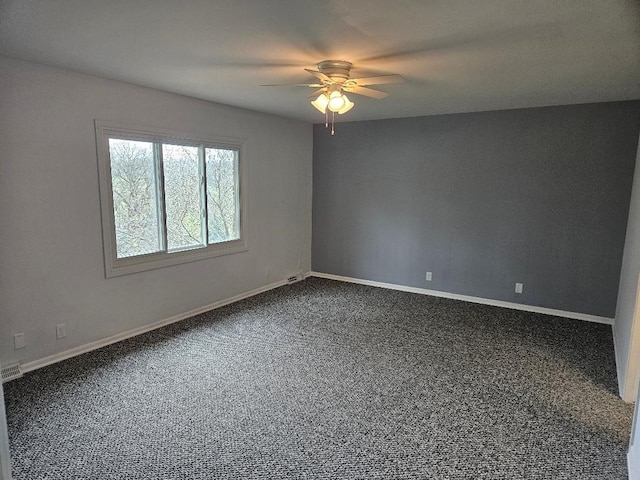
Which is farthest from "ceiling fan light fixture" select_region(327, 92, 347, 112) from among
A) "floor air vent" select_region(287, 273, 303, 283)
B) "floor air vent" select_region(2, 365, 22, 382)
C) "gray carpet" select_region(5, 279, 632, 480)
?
"floor air vent" select_region(287, 273, 303, 283)

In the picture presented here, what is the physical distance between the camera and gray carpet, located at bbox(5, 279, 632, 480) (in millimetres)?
2180

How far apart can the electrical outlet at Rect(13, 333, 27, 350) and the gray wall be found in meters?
4.09

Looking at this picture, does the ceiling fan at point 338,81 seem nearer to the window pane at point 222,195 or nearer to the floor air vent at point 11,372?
the window pane at point 222,195

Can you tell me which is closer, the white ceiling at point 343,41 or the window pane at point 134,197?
the white ceiling at point 343,41

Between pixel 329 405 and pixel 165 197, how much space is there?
2.73m

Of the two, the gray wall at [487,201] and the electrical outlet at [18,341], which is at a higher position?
the gray wall at [487,201]

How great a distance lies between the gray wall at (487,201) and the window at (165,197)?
5.86 ft

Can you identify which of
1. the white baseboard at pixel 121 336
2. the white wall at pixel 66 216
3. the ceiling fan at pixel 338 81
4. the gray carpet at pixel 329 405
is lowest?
the gray carpet at pixel 329 405

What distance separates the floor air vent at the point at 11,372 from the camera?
3.00 m

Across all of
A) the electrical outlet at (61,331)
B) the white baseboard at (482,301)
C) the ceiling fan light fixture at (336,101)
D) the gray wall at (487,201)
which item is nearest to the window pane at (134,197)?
the electrical outlet at (61,331)

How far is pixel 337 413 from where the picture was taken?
265 cm

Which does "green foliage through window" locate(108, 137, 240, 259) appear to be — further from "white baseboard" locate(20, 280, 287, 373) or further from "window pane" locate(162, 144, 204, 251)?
"white baseboard" locate(20, 280, 287, 373)

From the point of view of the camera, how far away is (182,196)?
4.39 metres

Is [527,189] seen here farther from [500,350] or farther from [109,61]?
[109,61]
